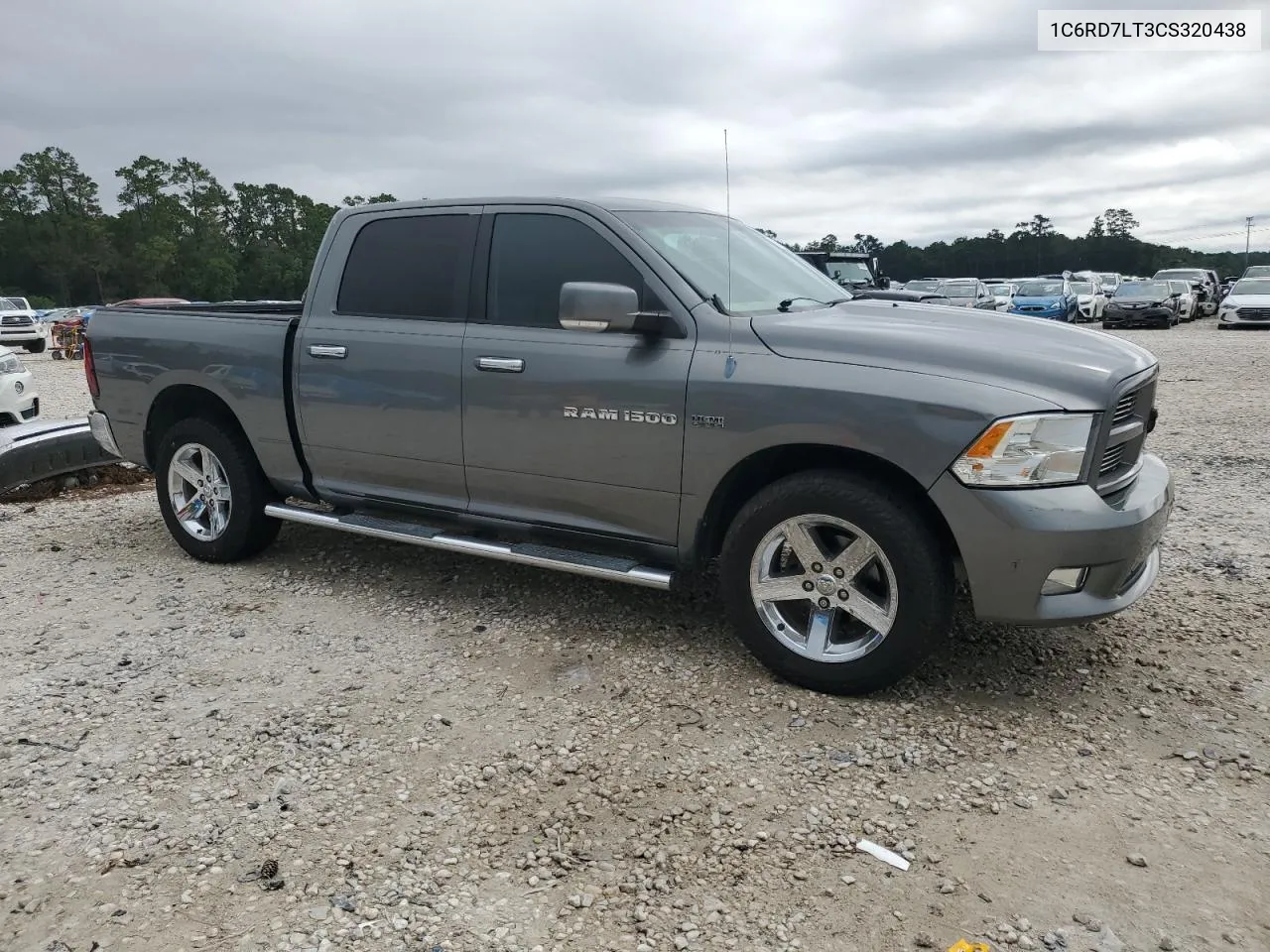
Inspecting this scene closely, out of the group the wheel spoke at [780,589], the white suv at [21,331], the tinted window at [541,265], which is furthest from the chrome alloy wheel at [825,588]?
the white suv at [21,331]

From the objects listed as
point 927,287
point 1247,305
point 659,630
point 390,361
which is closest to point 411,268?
point 390,361

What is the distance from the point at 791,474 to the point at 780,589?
445mm

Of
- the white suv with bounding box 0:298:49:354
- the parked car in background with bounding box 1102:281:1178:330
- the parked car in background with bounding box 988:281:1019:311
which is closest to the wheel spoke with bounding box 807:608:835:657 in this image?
the parked car in background with bounding box 988:281:1019:311

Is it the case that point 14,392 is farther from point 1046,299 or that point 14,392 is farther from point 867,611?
point 1046,299

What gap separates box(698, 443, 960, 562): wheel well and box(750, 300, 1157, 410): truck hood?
0.36 metres

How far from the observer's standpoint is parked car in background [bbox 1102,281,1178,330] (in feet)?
88.6

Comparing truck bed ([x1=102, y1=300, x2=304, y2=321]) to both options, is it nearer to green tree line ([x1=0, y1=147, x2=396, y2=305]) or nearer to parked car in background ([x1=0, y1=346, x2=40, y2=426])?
parked car in background ([x1=0, y1=346, x2=40, y2=426])

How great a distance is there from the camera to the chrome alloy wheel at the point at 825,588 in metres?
3.47

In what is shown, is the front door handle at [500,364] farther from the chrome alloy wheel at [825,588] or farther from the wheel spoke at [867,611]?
the wheel spoke at [867,611]

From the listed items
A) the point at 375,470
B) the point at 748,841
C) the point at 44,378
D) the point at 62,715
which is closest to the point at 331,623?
the point at 375,470

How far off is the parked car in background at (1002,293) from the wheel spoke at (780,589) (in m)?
25.2

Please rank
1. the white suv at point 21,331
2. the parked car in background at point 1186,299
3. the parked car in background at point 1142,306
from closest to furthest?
the parked car in background at point 1142,306, the white suv at point 21,331, the parked car in background at point 1186,299

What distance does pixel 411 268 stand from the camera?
4.64 meters

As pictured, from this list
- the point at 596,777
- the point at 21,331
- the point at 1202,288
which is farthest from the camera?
the point at 1202,288
